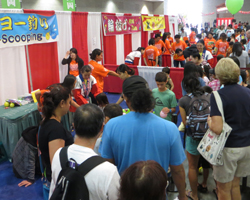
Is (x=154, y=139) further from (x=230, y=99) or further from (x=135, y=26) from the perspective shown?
(x=135, y=26)

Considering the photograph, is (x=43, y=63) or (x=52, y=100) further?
(x=43, y=63)

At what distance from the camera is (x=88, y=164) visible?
1.19m

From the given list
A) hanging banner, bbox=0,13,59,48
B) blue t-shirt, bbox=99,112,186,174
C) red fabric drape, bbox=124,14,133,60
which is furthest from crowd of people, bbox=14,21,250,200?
red fabric drape, bbox=124,14,133,60

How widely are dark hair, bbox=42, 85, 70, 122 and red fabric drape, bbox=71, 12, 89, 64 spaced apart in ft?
15.6

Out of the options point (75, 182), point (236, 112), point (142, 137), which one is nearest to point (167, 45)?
point (236, 112)

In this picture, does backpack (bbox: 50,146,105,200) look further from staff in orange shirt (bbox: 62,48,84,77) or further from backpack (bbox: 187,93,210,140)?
staff in orange shirt (bbox: 62,48,84,77)

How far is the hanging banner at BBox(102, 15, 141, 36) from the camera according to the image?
7.55 meters

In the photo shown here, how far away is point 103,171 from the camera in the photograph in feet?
3.84

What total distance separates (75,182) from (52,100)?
86 centimetres

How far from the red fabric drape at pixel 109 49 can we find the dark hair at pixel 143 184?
7.07 meters

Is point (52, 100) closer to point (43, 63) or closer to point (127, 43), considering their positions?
point (43, 63)

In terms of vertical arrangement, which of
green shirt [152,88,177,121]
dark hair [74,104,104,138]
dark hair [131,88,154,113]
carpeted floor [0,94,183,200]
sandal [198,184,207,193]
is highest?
dark hair [131,88,154,113]

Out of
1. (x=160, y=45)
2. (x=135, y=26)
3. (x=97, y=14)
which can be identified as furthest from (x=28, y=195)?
(x=135, y=26)

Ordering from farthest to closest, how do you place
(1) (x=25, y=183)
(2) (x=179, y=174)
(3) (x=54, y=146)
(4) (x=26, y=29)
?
1. (4) (x=26, y=29)
2. (1) (x=25, y=183)
3. (3) (x=54, y=146)
4. (2) (x=179, y=174)
